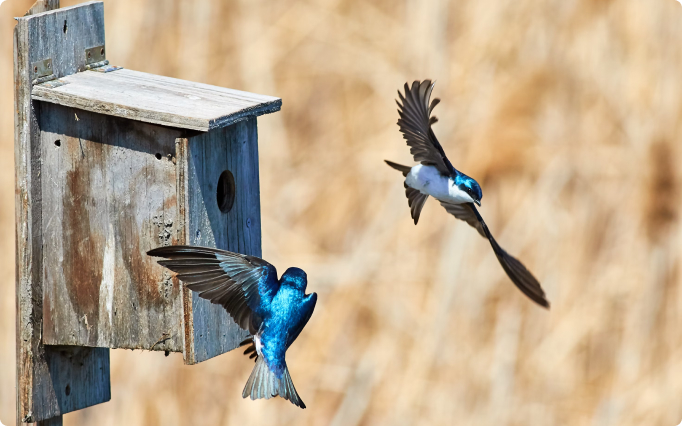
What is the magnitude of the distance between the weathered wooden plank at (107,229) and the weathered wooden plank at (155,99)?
8cm

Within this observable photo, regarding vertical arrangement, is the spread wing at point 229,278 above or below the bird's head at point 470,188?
below

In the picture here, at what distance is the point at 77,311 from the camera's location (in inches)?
134

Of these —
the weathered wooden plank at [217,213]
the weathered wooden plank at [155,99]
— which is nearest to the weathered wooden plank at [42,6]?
the weathered wooden plank at [155,99]

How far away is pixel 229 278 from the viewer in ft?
10.1

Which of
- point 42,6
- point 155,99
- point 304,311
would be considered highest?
point 42,6

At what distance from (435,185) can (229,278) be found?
0.89 m

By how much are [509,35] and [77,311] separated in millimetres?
3365

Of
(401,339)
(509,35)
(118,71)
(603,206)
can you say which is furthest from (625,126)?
(118,71)

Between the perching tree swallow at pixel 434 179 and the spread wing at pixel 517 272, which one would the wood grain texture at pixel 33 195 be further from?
the spread wing at pixel 517 272

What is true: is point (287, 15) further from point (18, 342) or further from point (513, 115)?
point (18, 342)

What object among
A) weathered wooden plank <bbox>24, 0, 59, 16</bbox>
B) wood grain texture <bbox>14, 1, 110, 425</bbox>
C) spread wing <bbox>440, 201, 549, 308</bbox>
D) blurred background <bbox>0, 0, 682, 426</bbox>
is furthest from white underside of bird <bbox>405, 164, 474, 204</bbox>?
blurred background <bbox>0, 0, 682, 426</bbox>

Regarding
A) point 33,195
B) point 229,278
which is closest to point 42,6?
point 33,195

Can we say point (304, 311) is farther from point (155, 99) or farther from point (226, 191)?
point (155, 99)

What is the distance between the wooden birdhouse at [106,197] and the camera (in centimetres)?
321
